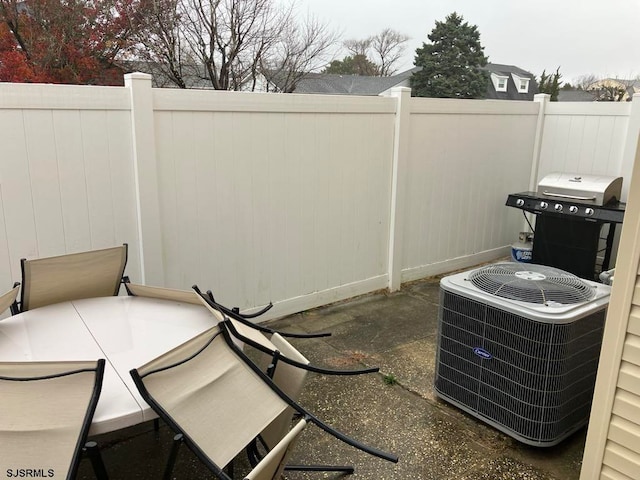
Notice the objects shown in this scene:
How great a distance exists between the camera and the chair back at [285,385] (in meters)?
2.18

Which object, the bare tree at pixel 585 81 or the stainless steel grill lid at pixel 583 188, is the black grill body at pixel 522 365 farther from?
the bare tree at pixel 585 81

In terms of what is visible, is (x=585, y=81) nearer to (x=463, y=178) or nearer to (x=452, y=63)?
(x=452, y=63)

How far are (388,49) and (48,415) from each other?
24.1 meters

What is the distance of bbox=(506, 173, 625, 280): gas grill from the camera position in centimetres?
479

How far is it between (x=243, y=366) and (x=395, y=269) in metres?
3.21

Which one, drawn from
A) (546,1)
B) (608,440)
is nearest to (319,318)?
(608,440)

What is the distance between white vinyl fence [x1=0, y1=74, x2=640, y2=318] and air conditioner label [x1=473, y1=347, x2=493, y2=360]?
1.95 meters

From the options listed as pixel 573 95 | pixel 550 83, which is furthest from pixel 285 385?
pixel 550 83

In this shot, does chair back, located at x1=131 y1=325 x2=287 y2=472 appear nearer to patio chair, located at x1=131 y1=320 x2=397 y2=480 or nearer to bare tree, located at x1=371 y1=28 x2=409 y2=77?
patio chair, located at x1=131 y1=320 x2=397 y2=480

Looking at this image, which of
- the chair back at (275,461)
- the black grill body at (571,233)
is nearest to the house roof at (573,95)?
the black grill body at (571,233)

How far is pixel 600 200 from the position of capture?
475 cm

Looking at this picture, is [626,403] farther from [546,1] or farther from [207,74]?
[546,1]

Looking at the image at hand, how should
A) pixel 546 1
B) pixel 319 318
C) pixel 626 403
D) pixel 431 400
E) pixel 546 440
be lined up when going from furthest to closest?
pixel 546 1 < pixel 319 318 < pixel 431 400 < pixel 546 440 < pixel 626 403

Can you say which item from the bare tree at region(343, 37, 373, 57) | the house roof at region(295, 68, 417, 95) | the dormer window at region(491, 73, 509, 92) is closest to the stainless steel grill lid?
the house roof at region(295, 68, 417, 95)
